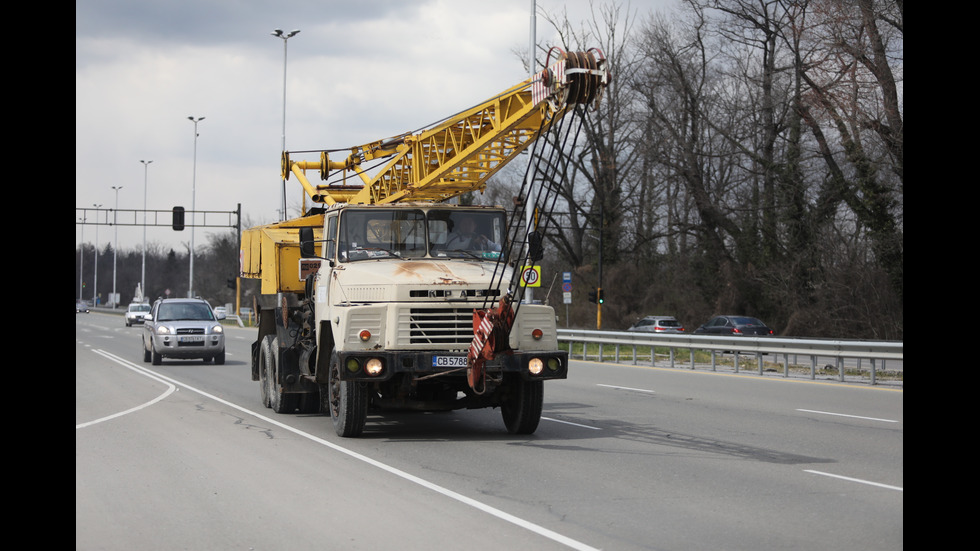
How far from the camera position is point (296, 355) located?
15414mm

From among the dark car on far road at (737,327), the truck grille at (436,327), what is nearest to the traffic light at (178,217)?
the dark car on far road at (737,327)

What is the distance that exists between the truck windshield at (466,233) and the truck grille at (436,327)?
145cm

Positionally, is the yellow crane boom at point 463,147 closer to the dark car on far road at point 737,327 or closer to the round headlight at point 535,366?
the round headlight at point 535,366

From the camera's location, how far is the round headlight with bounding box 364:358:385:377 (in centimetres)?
1166

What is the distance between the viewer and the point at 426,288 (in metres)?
11.9

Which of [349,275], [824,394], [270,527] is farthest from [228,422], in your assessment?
[824,394]

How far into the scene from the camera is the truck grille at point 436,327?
11.8 meters

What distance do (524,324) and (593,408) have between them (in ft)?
15.8

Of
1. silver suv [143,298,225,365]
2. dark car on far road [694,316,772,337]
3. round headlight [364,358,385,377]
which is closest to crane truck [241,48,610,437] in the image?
round headlight [364,358,385,377]

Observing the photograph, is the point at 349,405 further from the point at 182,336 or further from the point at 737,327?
the point at 737,327

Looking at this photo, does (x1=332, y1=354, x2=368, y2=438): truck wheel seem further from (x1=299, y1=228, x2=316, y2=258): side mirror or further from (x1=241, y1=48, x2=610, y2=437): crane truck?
(x1=299, y1=228, x2=316, y2=258): side mirror

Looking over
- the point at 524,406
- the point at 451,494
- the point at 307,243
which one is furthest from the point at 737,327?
the point at 451,494

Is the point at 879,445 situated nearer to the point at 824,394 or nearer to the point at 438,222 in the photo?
the point at 438,222

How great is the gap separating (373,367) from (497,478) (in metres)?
2.52
